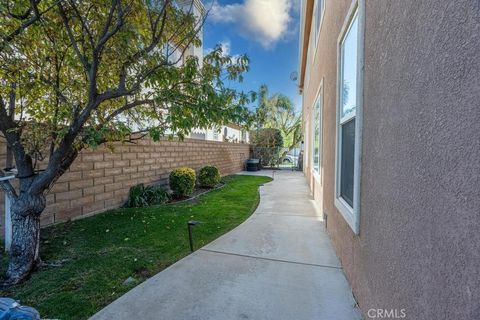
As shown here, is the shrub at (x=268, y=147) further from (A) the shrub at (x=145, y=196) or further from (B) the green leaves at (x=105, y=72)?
(B) the green leaves at (x=105, y=72)

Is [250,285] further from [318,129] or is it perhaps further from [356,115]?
[318,129]

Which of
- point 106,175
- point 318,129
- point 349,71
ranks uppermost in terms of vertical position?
point 349,71

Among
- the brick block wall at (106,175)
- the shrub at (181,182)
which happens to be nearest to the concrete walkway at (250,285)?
the brick block wall at (106,175)

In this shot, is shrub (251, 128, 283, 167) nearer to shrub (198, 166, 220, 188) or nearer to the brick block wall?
shrub (198, 166, 220, 188)

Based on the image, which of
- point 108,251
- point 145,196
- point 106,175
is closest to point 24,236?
point 108,251

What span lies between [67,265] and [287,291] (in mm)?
2624

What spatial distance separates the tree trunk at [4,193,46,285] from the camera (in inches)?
110

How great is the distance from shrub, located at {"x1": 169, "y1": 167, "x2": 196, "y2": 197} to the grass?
1138 mm

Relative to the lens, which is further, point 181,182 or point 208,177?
point 208,177

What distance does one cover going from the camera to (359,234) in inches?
91.4

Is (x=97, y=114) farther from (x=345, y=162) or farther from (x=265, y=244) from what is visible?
(x=345, y=162)

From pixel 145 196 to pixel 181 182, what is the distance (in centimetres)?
121

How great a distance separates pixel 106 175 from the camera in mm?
5387

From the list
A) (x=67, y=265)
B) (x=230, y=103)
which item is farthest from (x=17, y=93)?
(x=230, y=103)
